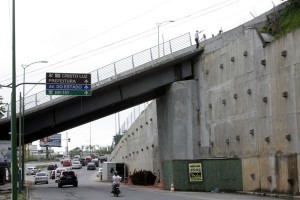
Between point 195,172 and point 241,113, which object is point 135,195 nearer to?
point 195,172

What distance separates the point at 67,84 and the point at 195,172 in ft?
36.1

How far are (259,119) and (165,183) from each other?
11184 millimetres

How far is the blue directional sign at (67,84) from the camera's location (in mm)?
31500

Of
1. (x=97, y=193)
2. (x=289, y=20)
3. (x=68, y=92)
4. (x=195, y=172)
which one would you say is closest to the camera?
(x=289, y=20)

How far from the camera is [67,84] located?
32219 mm

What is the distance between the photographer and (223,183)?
3409 centimetres

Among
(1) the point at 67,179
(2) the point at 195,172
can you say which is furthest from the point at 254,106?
(1) the point at 67,179

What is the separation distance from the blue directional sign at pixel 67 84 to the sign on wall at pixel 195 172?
9.16 metres

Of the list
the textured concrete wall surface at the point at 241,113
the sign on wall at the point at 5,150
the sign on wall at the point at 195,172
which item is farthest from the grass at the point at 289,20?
the sign on wall at the point at 5,150

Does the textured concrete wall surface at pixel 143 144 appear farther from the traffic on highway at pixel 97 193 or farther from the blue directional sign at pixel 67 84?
the blue directional sign at pixel 67 84

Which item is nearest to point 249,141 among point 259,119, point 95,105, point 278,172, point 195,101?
point 259,119

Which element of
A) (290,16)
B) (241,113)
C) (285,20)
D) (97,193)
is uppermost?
(290,16)

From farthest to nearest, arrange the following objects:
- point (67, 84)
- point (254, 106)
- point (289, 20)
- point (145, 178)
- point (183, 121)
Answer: point (145, 178) < point (183, 121) < point (67, 84) < point (254, 106) < point (289, 20)

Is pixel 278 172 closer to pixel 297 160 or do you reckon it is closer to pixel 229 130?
pixel 297 160
